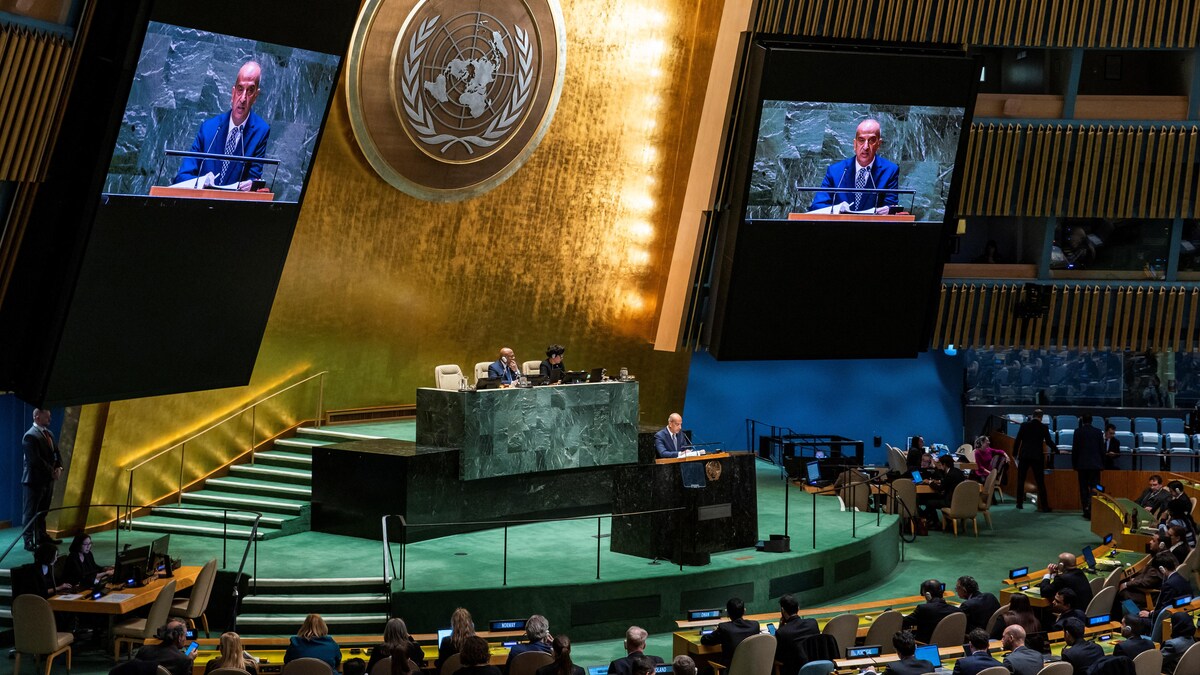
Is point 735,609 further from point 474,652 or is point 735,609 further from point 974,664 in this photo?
point 474,652

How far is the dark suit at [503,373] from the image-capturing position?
15.3 metres

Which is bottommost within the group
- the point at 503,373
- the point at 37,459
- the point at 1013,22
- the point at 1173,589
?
the point at 37,459

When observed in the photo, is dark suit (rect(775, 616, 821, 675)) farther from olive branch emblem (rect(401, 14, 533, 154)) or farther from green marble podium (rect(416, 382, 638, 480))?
olive branch emblem (rect(401, 14, 533, 154))

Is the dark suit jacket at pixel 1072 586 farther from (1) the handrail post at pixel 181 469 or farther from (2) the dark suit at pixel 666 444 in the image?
(1) the handrail post at pixel 181 469

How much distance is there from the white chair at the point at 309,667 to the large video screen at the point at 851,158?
861 cm

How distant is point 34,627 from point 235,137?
4.35m

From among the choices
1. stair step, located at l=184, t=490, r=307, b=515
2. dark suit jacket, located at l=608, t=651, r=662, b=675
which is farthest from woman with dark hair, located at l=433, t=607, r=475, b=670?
A: stair step, located at l=184, t=490, r=307, b=515

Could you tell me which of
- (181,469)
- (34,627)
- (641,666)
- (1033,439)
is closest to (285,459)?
(181,469)

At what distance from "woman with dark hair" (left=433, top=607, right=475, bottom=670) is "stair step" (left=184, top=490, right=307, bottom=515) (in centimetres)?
579

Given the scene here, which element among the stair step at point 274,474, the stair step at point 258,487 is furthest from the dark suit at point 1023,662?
the stair step at point 274,474

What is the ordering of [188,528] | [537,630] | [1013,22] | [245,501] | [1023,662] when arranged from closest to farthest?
[1023,662]
[537,630]
[188,528]
[245,501]
[1013,22]

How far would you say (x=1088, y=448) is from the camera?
19.0 metres

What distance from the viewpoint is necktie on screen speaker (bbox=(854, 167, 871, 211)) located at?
52.6 feet

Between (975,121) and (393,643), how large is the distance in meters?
12.6
